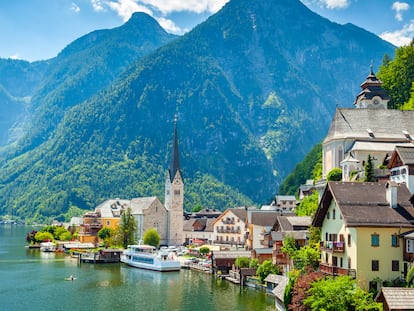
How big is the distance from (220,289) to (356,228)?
3483 centimetres

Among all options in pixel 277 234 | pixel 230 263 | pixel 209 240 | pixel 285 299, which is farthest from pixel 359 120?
pixel 209 240

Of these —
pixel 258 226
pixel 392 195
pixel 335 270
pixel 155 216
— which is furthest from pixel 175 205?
pixel 392 195

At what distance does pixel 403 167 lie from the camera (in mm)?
53688

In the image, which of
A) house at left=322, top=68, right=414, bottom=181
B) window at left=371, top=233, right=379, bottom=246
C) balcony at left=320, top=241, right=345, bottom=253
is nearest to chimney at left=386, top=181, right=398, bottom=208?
window at left=371, top=233, right=379, bottom=246

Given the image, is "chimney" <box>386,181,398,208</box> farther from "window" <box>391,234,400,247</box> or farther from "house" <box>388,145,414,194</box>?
"house" <box>388,145,414,194</box>

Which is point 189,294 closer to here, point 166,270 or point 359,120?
point 166,270

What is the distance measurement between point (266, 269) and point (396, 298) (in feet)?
118

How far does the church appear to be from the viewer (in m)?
146

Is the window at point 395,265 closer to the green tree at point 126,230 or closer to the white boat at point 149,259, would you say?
the white boat at point 149,259

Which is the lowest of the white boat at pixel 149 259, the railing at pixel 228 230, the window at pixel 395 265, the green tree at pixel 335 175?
the white boat at pixel 149 259

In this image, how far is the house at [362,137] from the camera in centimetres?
8206

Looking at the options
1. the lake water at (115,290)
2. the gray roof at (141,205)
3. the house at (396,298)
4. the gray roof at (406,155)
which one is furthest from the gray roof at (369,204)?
the gray roof at (141,205)

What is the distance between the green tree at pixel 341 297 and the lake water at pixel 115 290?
1891cm

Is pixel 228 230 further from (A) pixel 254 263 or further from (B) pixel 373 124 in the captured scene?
(B) pixel 373 124
